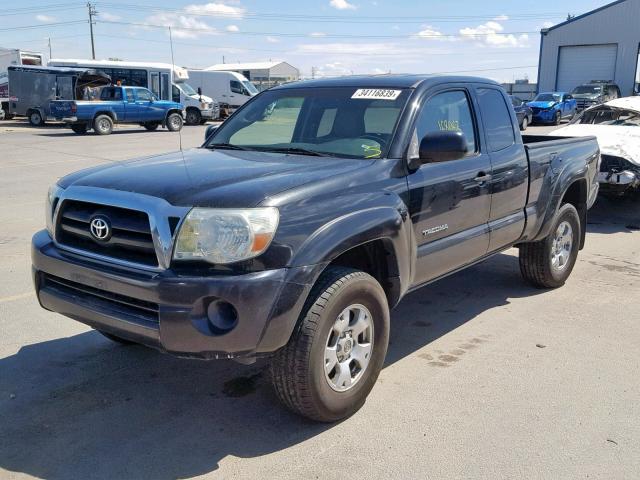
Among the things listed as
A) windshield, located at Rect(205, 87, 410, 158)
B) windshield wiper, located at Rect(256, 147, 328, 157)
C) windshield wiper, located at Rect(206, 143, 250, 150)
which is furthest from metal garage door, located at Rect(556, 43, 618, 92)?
windshield wiper, located at Rect(256, 147, 328, 157)

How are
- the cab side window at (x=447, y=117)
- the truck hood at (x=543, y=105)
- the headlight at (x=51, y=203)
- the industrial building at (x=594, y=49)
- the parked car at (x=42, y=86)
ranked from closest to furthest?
the headlight at (x=51, y=203)
the cab side window at (x=447, y=117)
the parked car at (x=42, y=86)
the truck hood at (x=543, y=105)
the industrial building at (x=594, y=49)

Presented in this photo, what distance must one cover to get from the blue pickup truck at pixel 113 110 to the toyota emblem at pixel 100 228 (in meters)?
22.3

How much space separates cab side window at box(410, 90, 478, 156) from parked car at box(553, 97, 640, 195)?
504cm

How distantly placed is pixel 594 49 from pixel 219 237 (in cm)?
4718

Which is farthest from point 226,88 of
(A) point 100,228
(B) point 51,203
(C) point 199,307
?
(C) point 199,307

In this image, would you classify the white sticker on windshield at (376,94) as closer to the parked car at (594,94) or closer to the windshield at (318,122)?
the windshield at (318,122)

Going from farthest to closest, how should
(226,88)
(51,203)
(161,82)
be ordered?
(226,88) → (161,82) → (51,203)

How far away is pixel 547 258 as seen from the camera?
5.72 m

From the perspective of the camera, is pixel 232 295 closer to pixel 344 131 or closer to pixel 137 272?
pixel 137 272

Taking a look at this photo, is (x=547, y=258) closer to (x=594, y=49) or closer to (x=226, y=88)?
(x=226, y=88)

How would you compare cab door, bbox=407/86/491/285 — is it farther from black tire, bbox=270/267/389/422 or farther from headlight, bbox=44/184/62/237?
headlight, bbox=44/184/62/237

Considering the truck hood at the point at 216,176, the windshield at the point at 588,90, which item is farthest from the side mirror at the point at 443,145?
the windshield at the point at 588,90

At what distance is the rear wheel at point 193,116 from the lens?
3197cm

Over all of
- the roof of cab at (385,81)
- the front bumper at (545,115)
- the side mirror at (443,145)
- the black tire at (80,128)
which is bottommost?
the black tire at (80,128)
